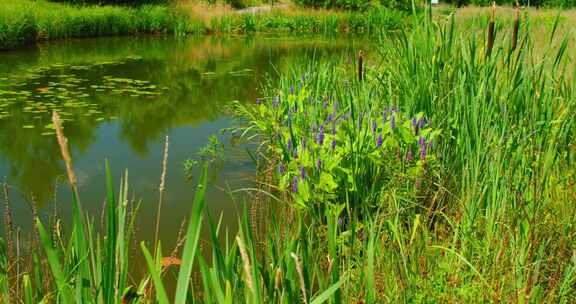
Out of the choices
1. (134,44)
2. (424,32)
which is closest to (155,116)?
(424,32)

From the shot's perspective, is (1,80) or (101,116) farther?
(1,80)

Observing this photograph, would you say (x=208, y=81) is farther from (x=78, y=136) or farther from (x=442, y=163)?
(x=442, y=163)

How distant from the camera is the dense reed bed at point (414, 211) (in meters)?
1.49

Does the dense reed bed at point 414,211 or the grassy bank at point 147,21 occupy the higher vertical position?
the grassy bank at point 147,21

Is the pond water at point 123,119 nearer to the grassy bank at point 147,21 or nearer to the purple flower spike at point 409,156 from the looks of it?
the grassy bank at point 147,21

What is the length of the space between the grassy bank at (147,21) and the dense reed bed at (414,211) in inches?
295

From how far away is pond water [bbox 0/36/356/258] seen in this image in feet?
14.5

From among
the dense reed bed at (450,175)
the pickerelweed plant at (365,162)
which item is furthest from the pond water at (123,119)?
the dense reed bed at (450,175)

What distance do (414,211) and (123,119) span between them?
→ 16.1 ft

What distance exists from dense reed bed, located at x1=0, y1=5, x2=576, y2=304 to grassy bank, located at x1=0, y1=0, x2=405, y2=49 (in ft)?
24.6

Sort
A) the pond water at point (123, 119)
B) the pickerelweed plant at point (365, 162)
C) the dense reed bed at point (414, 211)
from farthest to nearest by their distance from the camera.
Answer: the pond water at point (123, 119)
the pickerelweed plant at point (365, 162)
the dense reed bed at point (414, 211)

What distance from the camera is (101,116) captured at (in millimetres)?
7094

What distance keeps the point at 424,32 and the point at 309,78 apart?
1740 mm

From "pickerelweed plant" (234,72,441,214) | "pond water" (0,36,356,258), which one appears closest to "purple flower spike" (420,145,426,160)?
"pickerelweed plant" (234,72,441,214)
